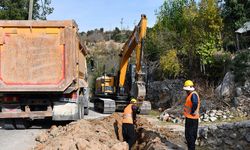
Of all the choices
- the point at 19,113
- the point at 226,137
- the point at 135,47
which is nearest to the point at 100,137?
the point at 19,113

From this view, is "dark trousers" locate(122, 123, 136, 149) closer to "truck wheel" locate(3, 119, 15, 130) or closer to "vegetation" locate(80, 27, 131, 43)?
"truck wheel" locate(3, 119, 15, 130)

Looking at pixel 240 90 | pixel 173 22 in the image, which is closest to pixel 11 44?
pixel 240 90

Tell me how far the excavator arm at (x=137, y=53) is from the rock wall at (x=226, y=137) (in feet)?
8.48

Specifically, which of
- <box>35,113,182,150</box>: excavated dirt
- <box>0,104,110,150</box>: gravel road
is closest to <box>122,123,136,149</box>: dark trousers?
<box>35,113,182,150</box>: excavated dirt

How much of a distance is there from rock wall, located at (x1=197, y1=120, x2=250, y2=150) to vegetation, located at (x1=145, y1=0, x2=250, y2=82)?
10.8 m

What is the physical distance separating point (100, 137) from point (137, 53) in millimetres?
5722

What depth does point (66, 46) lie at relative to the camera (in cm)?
1283

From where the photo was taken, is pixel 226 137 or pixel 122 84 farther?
pixel 122 84

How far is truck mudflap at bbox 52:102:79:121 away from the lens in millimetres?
13273

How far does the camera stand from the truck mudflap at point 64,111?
1327cm

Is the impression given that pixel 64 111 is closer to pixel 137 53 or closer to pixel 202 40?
pixel 137 53

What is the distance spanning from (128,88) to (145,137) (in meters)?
8.20

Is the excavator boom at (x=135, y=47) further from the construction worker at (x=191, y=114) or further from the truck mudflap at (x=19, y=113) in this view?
the construction worker at (x=191, y=114)

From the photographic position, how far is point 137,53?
15.9 m
